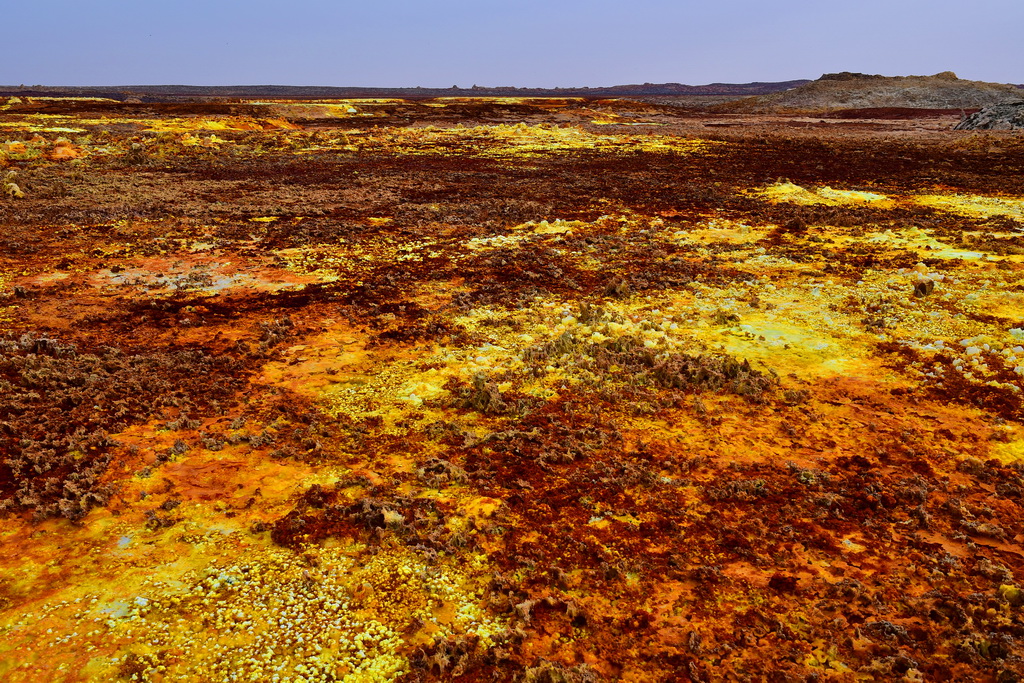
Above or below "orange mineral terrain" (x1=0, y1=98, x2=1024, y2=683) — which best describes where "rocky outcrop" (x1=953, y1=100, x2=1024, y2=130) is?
above

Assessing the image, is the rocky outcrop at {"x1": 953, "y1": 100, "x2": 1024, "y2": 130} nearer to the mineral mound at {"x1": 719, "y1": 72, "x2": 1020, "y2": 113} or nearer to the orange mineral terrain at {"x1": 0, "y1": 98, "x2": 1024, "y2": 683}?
the orange mineral terrain at {"x1": 0, "y1": 98, "x2": 1024, "y2": 683}

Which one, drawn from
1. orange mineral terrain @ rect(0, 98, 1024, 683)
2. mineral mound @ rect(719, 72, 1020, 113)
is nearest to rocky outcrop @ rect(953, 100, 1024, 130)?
Result: orange mineral terrain @ rect(0, 98, 1024, 683)

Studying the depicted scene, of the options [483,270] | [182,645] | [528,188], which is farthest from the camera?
[528,188]

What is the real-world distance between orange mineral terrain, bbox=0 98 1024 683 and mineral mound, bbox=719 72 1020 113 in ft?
236

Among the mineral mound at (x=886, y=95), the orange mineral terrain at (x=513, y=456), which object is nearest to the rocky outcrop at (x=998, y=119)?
the orange mineral terrain at (x=513, y=456)

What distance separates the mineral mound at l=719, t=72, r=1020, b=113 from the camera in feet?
234

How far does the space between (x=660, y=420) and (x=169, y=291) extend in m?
7.33

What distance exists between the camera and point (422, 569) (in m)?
3.67

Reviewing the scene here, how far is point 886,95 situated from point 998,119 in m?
47.3

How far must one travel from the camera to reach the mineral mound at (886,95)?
71250 millimetres

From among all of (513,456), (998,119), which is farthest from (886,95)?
(513,456)

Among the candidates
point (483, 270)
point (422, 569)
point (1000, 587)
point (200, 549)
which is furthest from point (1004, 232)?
point (200, 549)

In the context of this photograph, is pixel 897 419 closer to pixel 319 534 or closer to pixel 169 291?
pixel 319 534

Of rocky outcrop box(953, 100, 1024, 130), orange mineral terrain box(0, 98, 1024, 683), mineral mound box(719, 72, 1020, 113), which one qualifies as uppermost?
mineral mound box(719, 72, 1020, 113)
